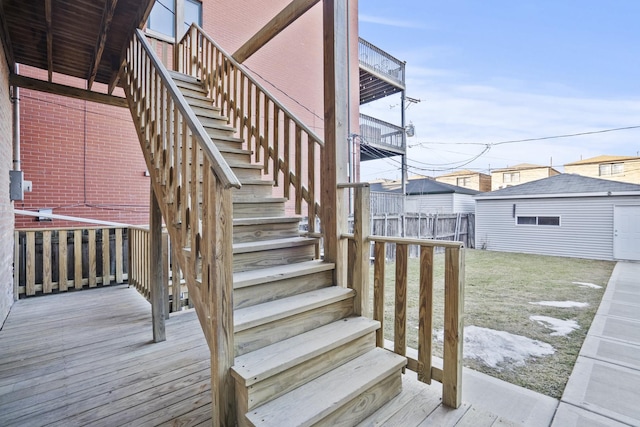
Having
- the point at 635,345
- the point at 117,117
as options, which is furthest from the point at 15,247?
the point at 635,345

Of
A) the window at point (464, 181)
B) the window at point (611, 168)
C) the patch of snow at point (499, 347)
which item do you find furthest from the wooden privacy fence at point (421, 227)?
the window at point (611, 168)

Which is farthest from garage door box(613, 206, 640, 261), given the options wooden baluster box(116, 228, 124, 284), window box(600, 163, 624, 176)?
window box(600, 163, 624, 176)

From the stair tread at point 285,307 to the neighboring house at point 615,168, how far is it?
2483 cm

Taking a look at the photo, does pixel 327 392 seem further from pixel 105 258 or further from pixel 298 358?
pixel 105 258

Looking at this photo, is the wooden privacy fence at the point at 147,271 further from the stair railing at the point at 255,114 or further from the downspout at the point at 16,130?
the downspout at the point at 16,130

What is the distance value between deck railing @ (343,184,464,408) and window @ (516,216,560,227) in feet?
37.0

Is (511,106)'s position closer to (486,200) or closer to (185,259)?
(486,200)

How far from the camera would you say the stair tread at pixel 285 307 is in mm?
1752

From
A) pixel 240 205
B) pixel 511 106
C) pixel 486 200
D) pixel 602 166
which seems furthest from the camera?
pixel 602 166

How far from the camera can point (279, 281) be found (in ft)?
7.06

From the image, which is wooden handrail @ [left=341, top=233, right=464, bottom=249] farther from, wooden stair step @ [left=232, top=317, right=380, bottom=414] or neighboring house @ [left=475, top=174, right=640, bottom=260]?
neighboring house @ [left=475, top=174, right=640, bottom=260]

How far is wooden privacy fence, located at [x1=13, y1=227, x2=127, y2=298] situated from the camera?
433 cm

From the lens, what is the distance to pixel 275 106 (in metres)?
3.15

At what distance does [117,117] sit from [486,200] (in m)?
12.2
